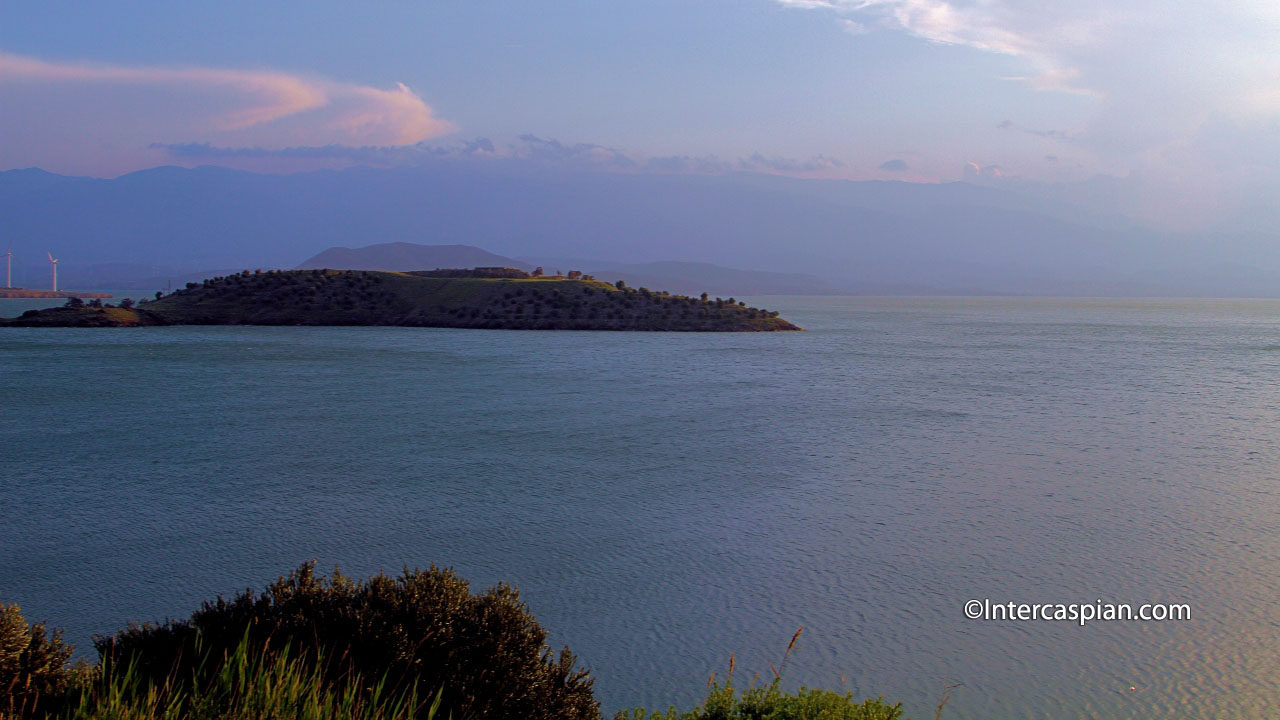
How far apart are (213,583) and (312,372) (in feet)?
61.6

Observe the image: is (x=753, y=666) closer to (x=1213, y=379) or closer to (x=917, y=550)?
(x=917, y=550)

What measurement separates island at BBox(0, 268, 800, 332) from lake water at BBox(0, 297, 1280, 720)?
1082 inches

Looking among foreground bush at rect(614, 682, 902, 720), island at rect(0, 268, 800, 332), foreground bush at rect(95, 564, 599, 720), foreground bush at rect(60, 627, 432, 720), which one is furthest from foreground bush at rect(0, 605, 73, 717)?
island at rect(0, 268, 800, 332)

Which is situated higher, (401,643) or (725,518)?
(401,643)

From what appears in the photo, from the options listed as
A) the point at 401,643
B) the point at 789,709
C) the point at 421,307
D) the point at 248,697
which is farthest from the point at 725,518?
the point at 421,307

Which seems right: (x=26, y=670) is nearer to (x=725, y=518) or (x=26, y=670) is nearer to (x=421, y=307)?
(x=725, y=518)

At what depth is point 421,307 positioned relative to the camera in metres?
52.2

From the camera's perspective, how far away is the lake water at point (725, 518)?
6227mm

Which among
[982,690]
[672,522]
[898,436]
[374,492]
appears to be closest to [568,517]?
[672,522]

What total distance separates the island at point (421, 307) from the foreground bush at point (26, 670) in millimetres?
44461

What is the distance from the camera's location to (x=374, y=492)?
10562 millimetres

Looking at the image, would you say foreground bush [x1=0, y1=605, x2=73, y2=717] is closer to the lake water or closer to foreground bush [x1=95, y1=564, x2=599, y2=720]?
foreground bush [x1=95, y1=564, x2=599, y2=720]

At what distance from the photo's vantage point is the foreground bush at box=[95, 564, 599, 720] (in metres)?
4.07

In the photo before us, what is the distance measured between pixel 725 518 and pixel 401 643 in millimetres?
5723
